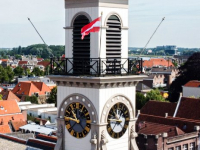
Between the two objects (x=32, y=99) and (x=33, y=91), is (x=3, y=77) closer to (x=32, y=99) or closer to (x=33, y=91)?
(x=33, y=91)

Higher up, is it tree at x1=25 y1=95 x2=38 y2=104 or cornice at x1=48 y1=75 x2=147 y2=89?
cornice at x1=48 y1=75 x2=147 y2=89

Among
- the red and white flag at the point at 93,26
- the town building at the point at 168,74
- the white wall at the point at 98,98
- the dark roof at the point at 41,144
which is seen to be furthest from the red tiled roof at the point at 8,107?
the town building at the point at 168,74

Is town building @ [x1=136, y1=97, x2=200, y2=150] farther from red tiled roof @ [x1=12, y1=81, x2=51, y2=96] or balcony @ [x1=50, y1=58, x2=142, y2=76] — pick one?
red tiled roof @ [x1=12, y1=81, x2=51, y2=96]

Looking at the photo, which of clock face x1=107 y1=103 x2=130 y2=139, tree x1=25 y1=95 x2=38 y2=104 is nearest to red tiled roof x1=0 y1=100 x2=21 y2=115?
tree x1=25 y1=95 x2=38 y2=104

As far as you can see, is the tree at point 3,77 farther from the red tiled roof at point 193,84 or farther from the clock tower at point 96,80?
the clock tower at point 96,80

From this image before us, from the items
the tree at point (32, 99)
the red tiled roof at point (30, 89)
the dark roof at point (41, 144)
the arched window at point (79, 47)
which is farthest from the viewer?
the red tiled roof at point (30, 89)

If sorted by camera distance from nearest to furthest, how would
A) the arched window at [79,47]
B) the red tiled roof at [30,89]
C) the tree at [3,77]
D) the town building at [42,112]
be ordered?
the arched window at [79,47]
the town building at [42,112]
the red tiled roof at [30,89]
the tree at [3,77]

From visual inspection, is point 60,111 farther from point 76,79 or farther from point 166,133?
point 166,133
